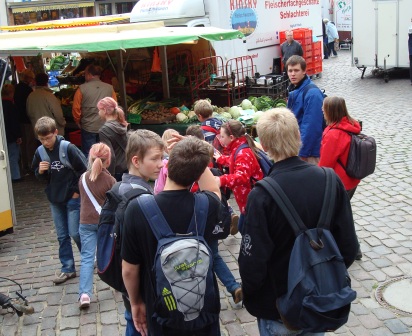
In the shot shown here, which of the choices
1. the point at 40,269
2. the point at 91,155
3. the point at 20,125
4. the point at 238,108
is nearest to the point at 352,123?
the point at 91,155

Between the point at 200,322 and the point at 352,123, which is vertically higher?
the point at 352,123

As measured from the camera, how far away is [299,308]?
2840 millimetres

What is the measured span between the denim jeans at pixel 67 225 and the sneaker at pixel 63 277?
4 cm

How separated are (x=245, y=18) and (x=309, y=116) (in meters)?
8.97

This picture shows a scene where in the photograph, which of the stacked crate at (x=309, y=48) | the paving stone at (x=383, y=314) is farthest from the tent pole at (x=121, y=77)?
the paving stone at (x=383, y=314)

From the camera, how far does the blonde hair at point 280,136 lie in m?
3.08

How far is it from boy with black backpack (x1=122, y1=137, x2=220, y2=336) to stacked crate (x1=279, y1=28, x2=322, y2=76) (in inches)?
570

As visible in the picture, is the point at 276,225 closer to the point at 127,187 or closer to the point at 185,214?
the point at 185,214

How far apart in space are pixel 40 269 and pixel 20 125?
5.37 metres

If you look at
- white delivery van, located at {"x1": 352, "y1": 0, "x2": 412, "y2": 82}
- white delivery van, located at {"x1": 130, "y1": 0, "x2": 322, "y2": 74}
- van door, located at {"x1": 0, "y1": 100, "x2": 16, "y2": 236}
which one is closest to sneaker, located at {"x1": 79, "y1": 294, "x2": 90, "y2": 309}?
van door, located at {"x1": 0, "y1": 100, "x2": 16, "y2": 236}

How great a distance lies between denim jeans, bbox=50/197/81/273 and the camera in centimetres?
574

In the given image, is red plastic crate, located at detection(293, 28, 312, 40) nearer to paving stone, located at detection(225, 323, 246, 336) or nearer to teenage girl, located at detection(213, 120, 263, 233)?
teenage girl, located at detection(213, 120, 263, 233)

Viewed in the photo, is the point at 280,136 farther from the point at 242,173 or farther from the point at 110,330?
the point at 110,330

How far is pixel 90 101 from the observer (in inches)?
388
